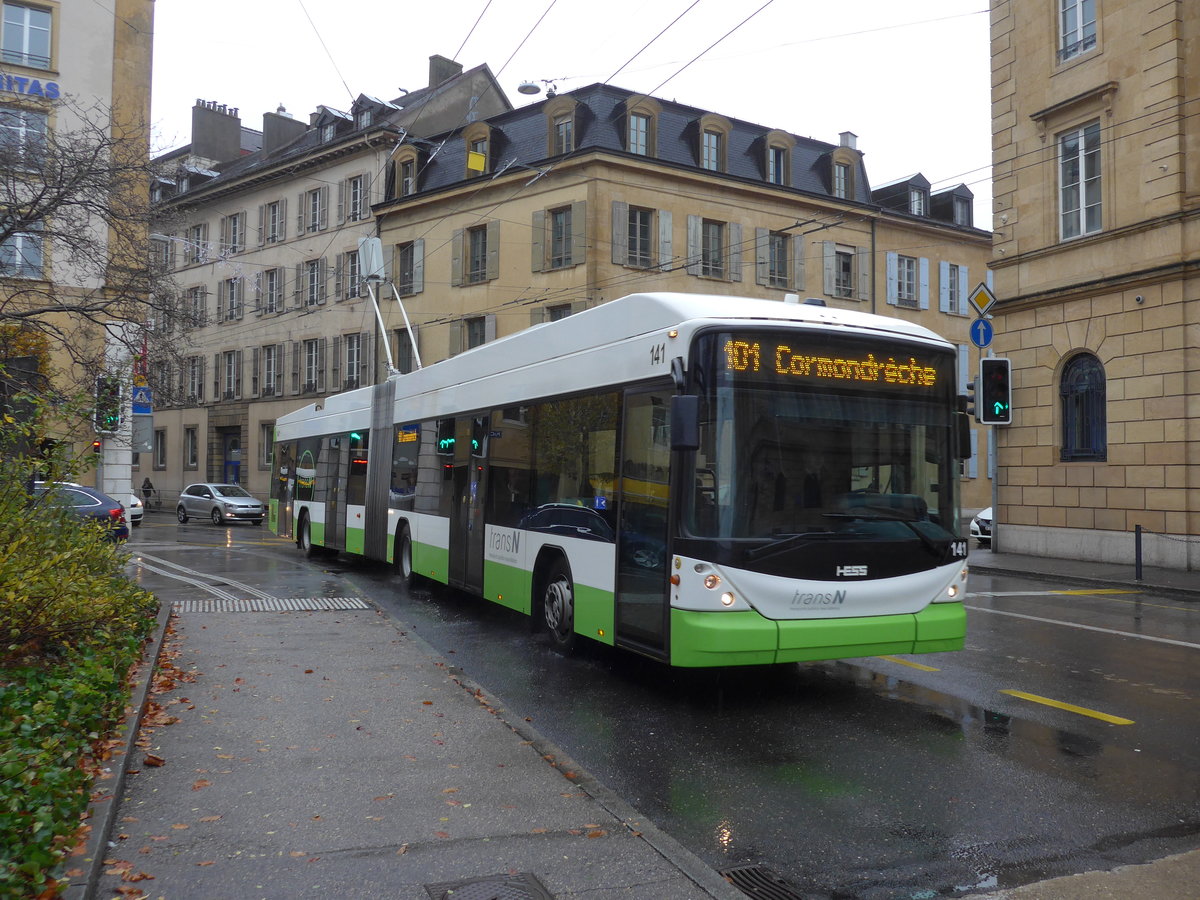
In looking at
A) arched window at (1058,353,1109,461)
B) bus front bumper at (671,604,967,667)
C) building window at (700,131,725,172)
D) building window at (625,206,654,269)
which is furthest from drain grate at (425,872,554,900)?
building window at (700,131,725,172)

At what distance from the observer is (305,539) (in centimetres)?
2109

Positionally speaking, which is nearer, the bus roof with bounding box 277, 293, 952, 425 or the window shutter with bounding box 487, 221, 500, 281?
the bus roof with bounding box 277, 293, 952, 425

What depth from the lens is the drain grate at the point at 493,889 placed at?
4043 mm

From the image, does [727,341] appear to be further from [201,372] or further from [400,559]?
[201,372]

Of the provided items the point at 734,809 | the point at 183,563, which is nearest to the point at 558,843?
the point at 734,809

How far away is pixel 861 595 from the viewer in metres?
7.39

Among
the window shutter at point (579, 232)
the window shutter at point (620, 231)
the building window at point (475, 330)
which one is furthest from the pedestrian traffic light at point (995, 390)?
the building window at point (475, 330)

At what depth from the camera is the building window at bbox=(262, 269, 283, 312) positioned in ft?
151

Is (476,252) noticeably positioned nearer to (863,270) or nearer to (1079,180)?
(863,270)

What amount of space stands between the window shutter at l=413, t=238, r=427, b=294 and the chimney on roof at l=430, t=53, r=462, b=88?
34.7 feet

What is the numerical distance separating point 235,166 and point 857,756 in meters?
52.5

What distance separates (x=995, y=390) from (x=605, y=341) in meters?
14.3

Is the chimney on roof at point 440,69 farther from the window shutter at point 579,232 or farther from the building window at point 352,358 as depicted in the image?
the window shutter at point 579,232

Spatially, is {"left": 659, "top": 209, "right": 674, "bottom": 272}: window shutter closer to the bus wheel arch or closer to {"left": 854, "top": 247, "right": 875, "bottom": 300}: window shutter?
{"left": 854, "top": 247, "right": 875, "bottom": 300}: window shutter
